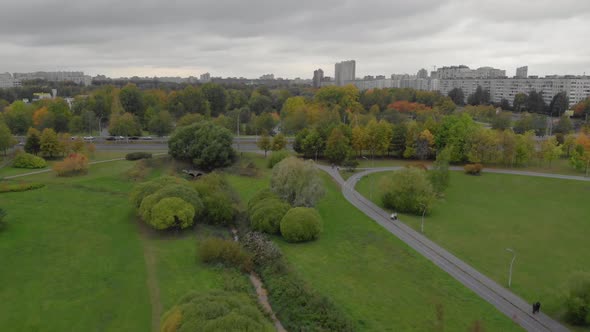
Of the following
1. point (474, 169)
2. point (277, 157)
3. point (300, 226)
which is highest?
point (277, 157)

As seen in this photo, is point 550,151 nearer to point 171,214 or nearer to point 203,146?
point 203,146

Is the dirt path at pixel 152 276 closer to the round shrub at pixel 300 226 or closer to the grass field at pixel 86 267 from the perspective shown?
the grass field at pixel 86 267

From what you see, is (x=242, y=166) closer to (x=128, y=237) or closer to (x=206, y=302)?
(x=128, y=237)

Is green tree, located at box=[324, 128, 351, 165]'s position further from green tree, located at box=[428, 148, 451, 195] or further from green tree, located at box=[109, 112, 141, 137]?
green tree, located at box=[109, 112, 141, 137]

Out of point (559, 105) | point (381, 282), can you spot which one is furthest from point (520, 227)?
point (559, 105)

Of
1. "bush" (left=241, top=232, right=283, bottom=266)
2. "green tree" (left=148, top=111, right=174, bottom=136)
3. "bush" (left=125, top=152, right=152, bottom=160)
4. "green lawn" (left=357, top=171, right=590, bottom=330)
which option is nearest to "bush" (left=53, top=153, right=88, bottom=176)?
"bush" (left=125, top=152, right=152, bottom=160)

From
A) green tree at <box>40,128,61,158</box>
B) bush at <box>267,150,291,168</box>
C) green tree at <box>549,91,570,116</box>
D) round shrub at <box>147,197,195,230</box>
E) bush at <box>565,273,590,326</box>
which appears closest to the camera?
bush at <box>565,273,590,326</box>

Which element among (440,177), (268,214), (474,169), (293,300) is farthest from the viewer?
(474,169)

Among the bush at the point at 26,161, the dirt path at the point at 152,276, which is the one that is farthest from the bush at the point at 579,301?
the bush at the point at 26,161
